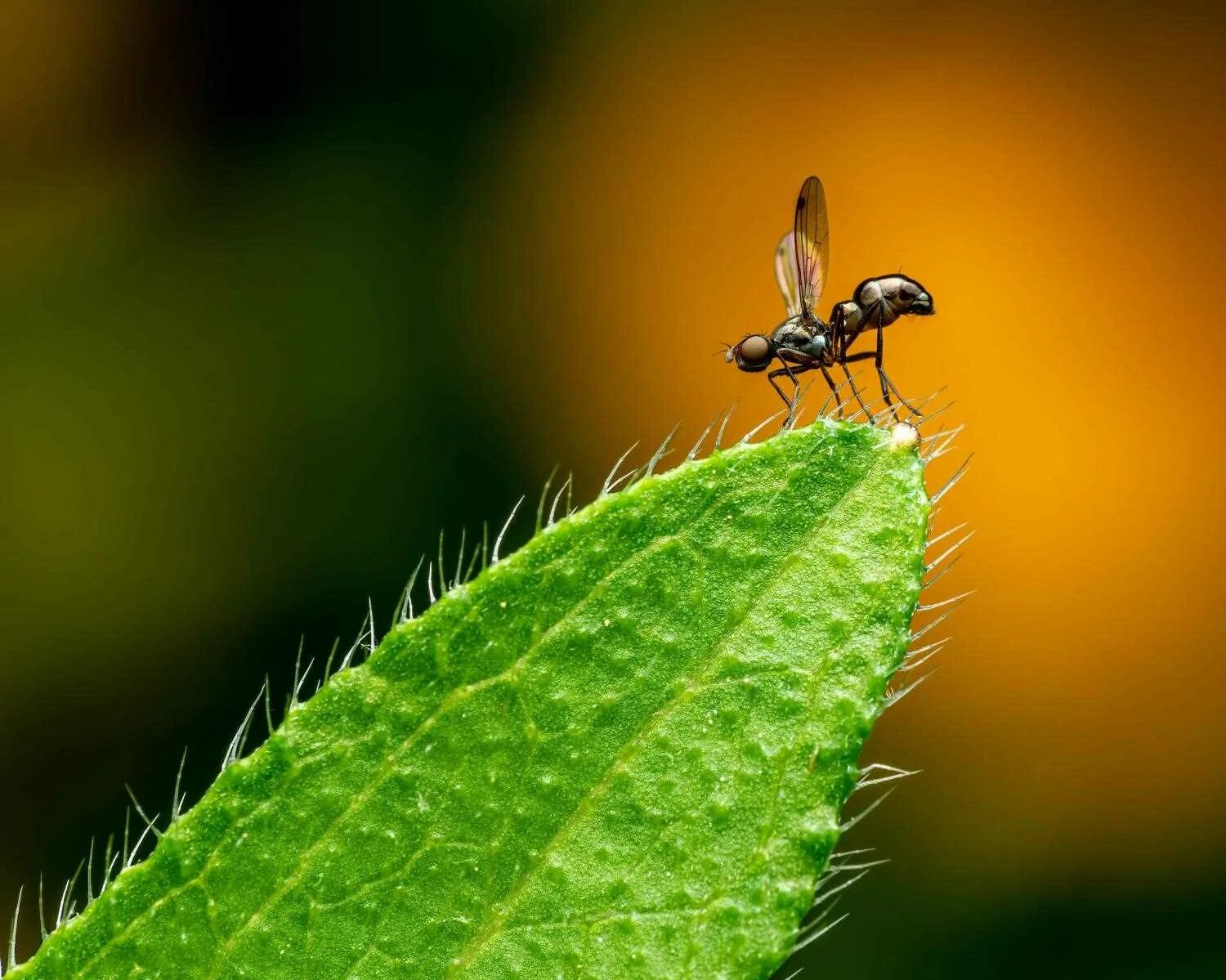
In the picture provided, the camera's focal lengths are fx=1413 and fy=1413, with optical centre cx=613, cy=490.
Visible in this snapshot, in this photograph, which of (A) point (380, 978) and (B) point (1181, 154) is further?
(B) point (1181, 154)

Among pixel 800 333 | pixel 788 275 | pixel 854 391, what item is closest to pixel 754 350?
pixel 800 333

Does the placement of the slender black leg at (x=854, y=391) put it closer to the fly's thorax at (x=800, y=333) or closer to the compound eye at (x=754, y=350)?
the fly's thorax at (x=800, y=333)

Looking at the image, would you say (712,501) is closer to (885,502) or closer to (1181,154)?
(885,502)

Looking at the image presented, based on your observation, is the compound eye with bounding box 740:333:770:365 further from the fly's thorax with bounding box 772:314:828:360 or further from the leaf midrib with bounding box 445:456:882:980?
the leaf midrib with bounding box 445:456:882:980

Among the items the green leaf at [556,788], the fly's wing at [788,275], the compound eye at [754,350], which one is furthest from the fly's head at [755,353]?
the green leaf at [556,788]

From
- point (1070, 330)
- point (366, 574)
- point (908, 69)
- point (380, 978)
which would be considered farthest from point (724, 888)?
point (908, 69)

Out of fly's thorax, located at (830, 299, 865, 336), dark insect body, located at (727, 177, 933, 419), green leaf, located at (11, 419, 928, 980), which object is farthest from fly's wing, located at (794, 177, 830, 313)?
green leaf, located at (11, 419, 928, 980)
